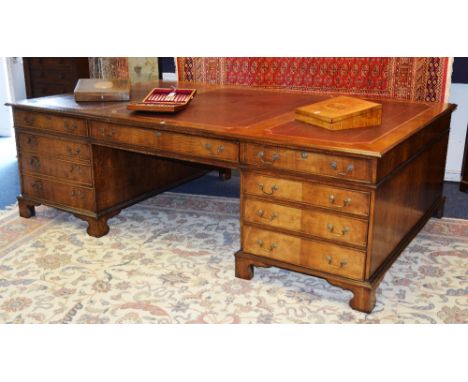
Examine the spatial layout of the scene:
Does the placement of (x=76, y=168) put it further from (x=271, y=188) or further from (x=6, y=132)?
(x=6, y=132)

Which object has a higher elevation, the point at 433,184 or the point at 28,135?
the point at 28,135

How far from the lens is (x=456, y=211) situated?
13.4 ft

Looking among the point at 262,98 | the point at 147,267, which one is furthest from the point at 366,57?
the point at 147,267

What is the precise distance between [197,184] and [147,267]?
157 cm

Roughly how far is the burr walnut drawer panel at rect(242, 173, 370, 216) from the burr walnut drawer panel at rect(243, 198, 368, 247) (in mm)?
48

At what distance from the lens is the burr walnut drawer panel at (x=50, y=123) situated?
3.57 m

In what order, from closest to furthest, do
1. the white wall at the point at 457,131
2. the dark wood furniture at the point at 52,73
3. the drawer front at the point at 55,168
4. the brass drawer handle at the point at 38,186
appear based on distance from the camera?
the drawer front at the point at 55,168 → the brass drawer handle at the point at 38,186 → the white wall at the point at 457,131 → the dark wood furniture at the point at 52,73

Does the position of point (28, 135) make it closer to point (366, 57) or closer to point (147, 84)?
point (147, 84)

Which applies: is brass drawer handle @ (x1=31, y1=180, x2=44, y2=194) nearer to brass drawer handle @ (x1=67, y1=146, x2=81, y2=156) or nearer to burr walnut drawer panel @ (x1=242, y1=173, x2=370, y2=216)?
brass drawer handle @ (x1=67, y1=146, x2=81, y2=156)

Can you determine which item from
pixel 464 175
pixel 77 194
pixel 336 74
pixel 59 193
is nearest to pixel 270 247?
pixel 77 194

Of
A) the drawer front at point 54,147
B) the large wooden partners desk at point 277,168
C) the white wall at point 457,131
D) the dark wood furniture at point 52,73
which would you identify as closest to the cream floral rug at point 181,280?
the large wooden partners desk at point 277,168

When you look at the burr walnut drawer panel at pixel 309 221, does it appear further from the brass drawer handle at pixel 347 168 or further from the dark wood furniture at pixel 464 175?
the dark wood furniture at pixel 464 175

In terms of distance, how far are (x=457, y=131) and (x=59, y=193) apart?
122 inches

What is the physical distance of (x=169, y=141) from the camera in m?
3.20
